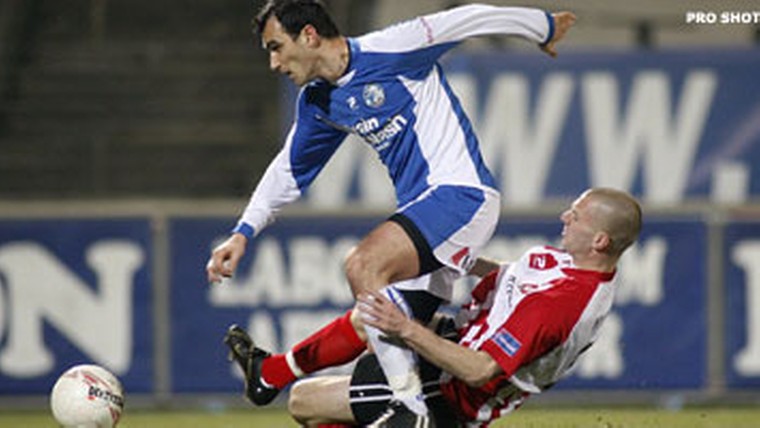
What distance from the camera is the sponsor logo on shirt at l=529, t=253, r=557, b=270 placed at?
21.0 feet

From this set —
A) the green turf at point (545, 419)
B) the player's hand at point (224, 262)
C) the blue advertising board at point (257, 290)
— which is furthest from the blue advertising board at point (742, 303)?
the player's hand at point (224, 262)

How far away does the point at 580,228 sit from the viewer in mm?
6234

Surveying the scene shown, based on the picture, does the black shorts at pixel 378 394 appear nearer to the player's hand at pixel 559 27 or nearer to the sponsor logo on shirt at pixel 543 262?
the sponsor logo on shirt at pixel 543 262

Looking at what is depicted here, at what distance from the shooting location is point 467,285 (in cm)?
1031

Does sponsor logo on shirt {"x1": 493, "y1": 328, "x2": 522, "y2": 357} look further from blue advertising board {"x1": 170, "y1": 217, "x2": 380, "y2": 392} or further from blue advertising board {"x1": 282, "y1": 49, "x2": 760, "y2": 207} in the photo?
blue advertising board {"x1": 282, "y1": 49, "x2": 760, "y2": 207}

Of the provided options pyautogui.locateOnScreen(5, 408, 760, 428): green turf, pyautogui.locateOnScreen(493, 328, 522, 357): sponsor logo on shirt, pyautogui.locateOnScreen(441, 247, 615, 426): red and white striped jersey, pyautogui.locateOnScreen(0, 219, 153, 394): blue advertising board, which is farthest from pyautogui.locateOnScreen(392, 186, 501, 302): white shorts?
pyautogui.locateOnScreen(0, 219, 153, 394): blue advertising board

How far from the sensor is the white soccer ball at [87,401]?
22.2ft

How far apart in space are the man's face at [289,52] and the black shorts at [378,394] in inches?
44.2

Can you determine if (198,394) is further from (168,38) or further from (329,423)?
(168,38)

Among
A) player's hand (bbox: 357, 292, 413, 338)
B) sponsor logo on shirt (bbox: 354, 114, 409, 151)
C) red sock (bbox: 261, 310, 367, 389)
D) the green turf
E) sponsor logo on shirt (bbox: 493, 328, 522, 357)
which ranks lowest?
the green turf

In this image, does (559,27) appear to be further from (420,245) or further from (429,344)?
(429,344)

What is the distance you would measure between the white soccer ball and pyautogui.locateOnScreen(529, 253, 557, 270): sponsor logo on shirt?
171 centimetres

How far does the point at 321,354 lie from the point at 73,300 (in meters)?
3.95

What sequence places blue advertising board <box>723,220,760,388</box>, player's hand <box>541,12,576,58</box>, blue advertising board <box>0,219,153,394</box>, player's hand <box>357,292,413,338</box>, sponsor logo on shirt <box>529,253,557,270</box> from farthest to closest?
blue advertising board <box>0,219,153,394</box> → blue advertising board <box>723,220,760,388</box> → player's hand <box>541,12,576,58</box> → sponsor logo on shirt <box>529,253,557,270</box> → player's hand <box>357,292,413,338</box>
